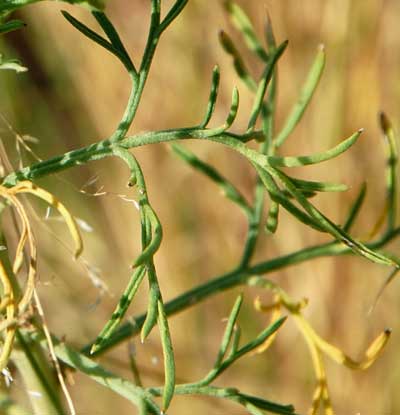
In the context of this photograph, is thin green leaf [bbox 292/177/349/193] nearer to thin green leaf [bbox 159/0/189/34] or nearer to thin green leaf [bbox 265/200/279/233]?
thin green leaf [bbox 265/200/279/233]

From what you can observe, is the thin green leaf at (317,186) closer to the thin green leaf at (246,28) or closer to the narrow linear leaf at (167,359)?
the narrow linear leaf at (167,359)

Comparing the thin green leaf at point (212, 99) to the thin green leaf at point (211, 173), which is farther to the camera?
the thin green leaf at point (211, 173)

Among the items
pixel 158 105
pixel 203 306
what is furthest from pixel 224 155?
pixel 203 306

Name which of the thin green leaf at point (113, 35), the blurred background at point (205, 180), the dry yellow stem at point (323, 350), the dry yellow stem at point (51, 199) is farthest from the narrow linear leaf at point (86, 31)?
the blurred background at point (205, 180)

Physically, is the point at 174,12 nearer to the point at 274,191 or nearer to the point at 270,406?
the point at 274,191

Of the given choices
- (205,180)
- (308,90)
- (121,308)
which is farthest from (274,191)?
(205,180)
